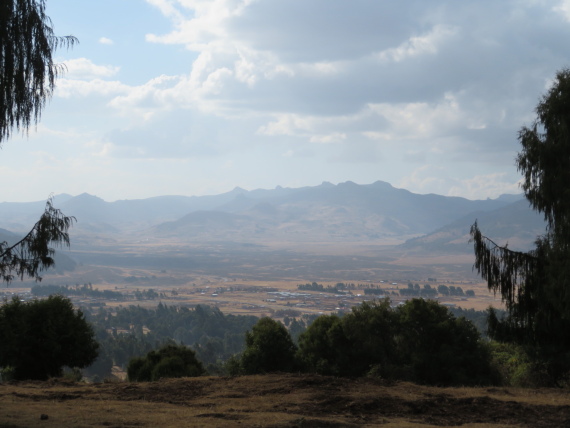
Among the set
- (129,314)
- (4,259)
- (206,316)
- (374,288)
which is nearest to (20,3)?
(4,259)

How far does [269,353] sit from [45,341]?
24.8 feet

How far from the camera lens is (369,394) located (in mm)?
10586

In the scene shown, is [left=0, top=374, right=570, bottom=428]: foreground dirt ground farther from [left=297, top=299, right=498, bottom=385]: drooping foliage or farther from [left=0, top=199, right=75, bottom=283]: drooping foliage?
[left=297, top=299, right=498, bottom=385]: drooping foliage

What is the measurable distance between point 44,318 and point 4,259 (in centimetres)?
1035

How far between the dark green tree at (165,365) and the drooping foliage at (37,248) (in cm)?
982

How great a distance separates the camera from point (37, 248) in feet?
29.3

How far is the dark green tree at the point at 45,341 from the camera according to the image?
58.0ft

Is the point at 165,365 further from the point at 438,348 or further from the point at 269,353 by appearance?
the point at 438,348

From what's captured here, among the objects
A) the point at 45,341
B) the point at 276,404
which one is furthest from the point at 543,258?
the point at 45,341

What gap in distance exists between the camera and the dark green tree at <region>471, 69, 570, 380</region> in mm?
11883

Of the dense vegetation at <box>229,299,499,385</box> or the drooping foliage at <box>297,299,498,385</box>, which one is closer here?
the drooping foliage at <box>297,299,498,385</box>

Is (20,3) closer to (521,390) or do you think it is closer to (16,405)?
(16,405)

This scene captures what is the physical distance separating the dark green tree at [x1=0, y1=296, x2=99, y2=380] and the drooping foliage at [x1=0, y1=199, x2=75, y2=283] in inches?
364

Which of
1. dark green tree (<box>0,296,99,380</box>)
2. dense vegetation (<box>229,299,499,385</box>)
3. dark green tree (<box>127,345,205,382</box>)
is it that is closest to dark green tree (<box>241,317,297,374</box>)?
dense vegetation (<box>229,299,499,385</box>)
